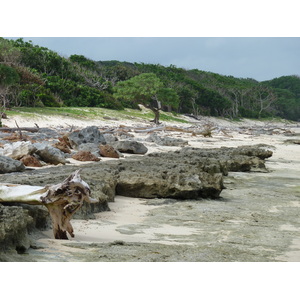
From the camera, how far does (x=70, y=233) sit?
13.4 ft

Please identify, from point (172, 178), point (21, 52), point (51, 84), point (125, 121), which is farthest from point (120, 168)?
point (21, 52)

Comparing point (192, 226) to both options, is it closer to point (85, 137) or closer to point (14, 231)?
point (14, 231)

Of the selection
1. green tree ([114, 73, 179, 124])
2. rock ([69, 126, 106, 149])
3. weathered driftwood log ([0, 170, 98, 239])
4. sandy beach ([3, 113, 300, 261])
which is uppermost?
green tree ([114, 73, 179, 124])

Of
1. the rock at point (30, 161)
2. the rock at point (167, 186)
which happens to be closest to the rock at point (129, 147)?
the rock at point (30, 161)

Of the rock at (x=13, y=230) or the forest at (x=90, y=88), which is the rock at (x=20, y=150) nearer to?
the rock at (x=13, y=230)

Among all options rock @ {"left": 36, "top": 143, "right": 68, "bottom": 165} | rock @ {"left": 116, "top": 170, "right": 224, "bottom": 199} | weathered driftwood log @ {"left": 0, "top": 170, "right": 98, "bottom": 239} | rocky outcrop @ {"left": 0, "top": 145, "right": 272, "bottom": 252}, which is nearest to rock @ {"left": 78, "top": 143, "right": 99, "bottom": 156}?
rock @ {"left": 36, "top": 143, "right": 68, "bottom": 165}

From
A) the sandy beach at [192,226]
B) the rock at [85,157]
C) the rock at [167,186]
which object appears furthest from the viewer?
the rock at [85,157]

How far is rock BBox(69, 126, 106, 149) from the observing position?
13138 mm

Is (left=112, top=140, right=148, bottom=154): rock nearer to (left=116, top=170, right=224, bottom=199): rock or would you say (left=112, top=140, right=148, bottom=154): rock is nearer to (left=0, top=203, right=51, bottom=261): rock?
(left=116, top=170, right=224, bottom=199): rock

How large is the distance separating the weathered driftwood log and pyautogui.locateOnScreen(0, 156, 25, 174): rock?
13.0ft

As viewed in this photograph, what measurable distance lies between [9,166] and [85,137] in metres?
5.40

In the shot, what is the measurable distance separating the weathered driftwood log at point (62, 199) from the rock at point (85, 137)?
887cm

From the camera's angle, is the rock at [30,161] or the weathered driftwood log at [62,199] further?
the rock at [30,161]

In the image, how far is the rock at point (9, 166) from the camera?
26.1 feet
